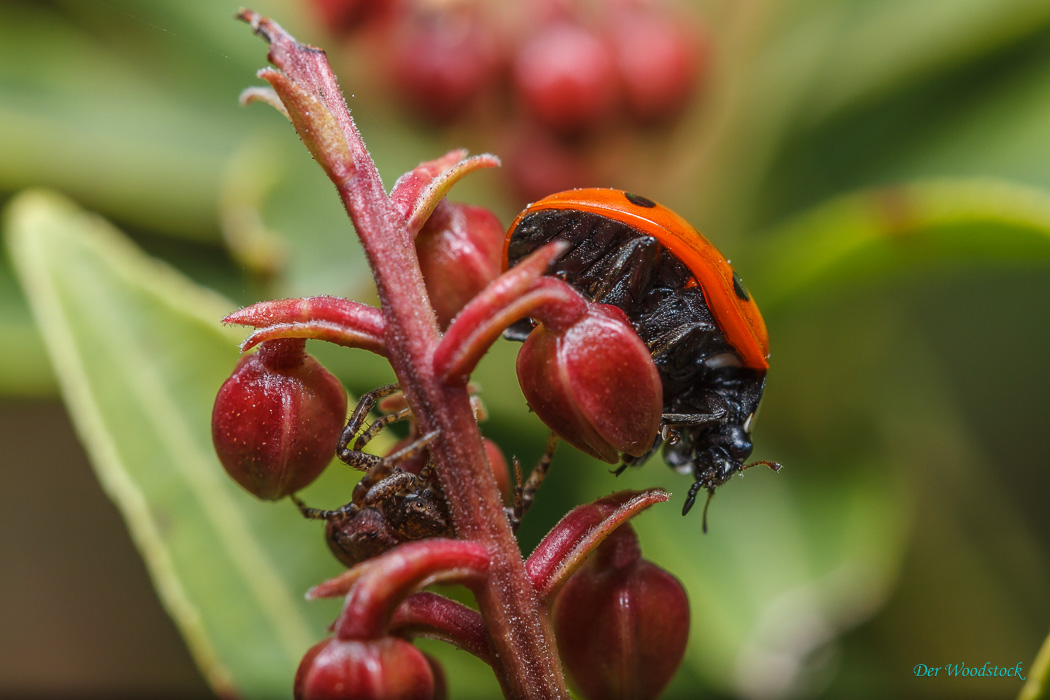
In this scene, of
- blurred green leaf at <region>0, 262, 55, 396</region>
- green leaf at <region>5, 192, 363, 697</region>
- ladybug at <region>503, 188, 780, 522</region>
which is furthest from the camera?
blurred green leaf at <region>0, 262, 55, 396</region>

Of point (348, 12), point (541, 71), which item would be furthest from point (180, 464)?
point (348, 12)

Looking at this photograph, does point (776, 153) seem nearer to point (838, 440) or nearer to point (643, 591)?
point (838, 440)

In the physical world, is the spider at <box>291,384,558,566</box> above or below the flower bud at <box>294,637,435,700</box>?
above

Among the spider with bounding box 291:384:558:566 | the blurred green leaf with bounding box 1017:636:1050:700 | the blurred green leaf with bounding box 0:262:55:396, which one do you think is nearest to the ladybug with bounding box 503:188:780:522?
the spider with bounding box 291:384:558:566

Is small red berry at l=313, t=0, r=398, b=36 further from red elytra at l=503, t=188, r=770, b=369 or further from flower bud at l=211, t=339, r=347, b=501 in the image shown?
flower bud at l=211, t=339, r=347, b=501

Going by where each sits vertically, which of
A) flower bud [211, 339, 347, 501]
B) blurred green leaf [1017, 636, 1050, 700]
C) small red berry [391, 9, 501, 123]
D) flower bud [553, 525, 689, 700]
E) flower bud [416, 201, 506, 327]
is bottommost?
blurred green leaf [1017, 636, 1050, 700]

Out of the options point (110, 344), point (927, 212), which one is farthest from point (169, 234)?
point (927, 212)

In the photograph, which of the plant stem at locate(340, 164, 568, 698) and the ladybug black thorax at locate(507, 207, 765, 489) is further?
the ladybug black thorax at locate(507, 207, 765, 489)

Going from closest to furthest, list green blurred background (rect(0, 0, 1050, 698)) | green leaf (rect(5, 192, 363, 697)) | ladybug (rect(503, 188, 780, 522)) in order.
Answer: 1. ladybug (rect(503, 188, 780, 522))
2. green leaf (rect(5, 192, 363, 697))
3. green blurred background (rect(0, 0, 1050, 698))
